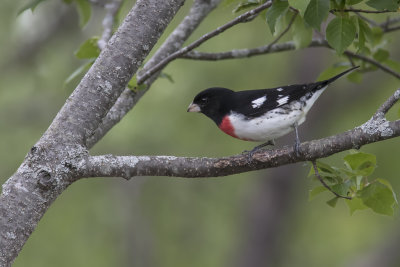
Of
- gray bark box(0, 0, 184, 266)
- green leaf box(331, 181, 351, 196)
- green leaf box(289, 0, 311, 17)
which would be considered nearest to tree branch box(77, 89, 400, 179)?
gray bark box(0, 0, 184, 266)

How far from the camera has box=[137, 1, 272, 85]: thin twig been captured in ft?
12.3

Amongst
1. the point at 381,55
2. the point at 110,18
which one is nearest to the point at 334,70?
the point at 381,55

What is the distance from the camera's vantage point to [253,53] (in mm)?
4762

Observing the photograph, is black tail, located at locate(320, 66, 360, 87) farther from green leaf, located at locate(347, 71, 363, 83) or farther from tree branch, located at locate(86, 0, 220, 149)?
tree branch, located at locate(86, 0, 220, 149)

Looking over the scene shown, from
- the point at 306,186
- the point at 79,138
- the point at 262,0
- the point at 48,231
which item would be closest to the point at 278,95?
the point at 262,0

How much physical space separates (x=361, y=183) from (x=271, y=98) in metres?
1.49

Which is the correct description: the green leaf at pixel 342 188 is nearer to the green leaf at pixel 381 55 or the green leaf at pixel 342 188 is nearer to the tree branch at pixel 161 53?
the green leaf at pixel 381 55

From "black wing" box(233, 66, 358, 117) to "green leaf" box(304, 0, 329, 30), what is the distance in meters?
1.42

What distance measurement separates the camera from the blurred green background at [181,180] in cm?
956

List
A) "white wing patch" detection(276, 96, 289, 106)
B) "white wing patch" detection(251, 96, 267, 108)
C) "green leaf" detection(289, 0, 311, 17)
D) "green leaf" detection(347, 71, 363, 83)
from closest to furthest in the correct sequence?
"green leaf" detection(289, 0, 311, 17) < "green leaf" detection(347, 71, 363, 83) < "white wing patch" detection(276, 96, 289, 106) < "white wing patch" detection(251, 96, 267, 108)

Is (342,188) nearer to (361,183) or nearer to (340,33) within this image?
(361,183)

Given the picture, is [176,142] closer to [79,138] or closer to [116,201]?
[116,201]

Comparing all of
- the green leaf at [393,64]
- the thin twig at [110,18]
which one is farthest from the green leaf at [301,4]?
the thin twig at [110,18]

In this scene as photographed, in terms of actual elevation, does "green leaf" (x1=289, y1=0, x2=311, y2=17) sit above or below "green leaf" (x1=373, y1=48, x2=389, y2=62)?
above
